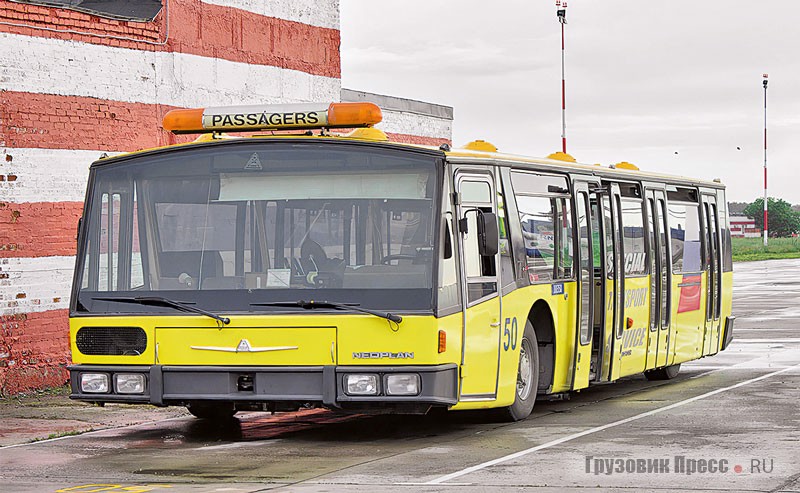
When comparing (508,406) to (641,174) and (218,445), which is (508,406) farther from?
(641,174)

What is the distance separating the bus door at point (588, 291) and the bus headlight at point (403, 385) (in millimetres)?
3585

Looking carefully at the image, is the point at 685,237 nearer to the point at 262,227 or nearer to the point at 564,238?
the point at 564,238

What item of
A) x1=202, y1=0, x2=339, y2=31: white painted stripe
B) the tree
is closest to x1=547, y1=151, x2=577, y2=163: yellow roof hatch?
x1=202, y1=0, x2=339, y2=31: white painted stripe

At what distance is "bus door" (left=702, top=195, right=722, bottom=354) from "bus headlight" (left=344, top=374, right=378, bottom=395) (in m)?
8.67

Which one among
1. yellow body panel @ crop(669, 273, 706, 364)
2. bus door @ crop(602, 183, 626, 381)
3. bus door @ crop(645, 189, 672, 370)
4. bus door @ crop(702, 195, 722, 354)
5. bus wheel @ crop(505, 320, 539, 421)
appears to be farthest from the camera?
bus door @ crop(702, 195, 722, 354)

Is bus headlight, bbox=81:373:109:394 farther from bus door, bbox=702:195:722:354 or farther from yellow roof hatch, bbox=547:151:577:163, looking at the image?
bus door, bbox=702:195:722:354

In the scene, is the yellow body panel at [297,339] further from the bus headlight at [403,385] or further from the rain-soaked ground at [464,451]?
the rain-soaked ground at [464,451]

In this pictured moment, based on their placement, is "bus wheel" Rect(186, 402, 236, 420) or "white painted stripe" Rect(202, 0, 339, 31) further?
"white painted stripe" Rect(202, 0, 339, 31)

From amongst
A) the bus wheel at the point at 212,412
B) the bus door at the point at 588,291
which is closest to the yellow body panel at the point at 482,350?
the bus door at the point at 588,291

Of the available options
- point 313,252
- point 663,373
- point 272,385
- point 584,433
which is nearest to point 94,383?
point 272,385

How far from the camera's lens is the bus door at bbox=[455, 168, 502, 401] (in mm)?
11898

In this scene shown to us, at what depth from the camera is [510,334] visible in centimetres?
1289

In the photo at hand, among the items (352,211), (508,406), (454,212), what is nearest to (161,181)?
(352,211)

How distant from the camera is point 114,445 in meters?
12.5
